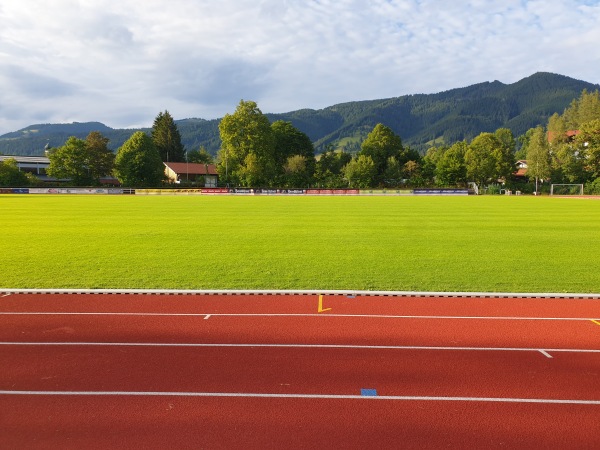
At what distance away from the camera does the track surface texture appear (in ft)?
15.5

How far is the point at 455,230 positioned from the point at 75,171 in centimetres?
8541

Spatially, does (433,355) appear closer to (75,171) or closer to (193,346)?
Result: (193,346)

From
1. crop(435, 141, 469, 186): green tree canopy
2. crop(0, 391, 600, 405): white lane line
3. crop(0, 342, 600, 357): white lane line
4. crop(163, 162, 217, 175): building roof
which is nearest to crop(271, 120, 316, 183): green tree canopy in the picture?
crop(163, 162, 217, 175): building roof

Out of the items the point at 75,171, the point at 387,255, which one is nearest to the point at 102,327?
the point at 387,255

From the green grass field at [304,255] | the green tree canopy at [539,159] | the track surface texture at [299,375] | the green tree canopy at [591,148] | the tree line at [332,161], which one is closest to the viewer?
the track surface texture at [299,375]

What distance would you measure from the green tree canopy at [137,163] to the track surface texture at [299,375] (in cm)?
8034

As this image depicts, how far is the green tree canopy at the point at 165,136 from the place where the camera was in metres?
115

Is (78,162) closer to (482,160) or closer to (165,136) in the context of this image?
(165,136)

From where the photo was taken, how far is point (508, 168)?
3460 inches

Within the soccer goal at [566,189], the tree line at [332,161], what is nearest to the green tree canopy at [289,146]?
the tree line at [332,161]

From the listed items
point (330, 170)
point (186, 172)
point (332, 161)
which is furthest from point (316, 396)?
point (186, 172)

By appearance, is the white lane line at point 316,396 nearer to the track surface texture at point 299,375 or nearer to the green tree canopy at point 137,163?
the track surface texture at point 299,375

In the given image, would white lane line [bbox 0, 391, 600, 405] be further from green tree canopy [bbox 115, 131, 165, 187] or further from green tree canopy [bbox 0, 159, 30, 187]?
green tree canopy [bbox 0, 159, 30, 187]

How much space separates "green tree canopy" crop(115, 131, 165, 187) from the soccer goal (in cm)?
7337
